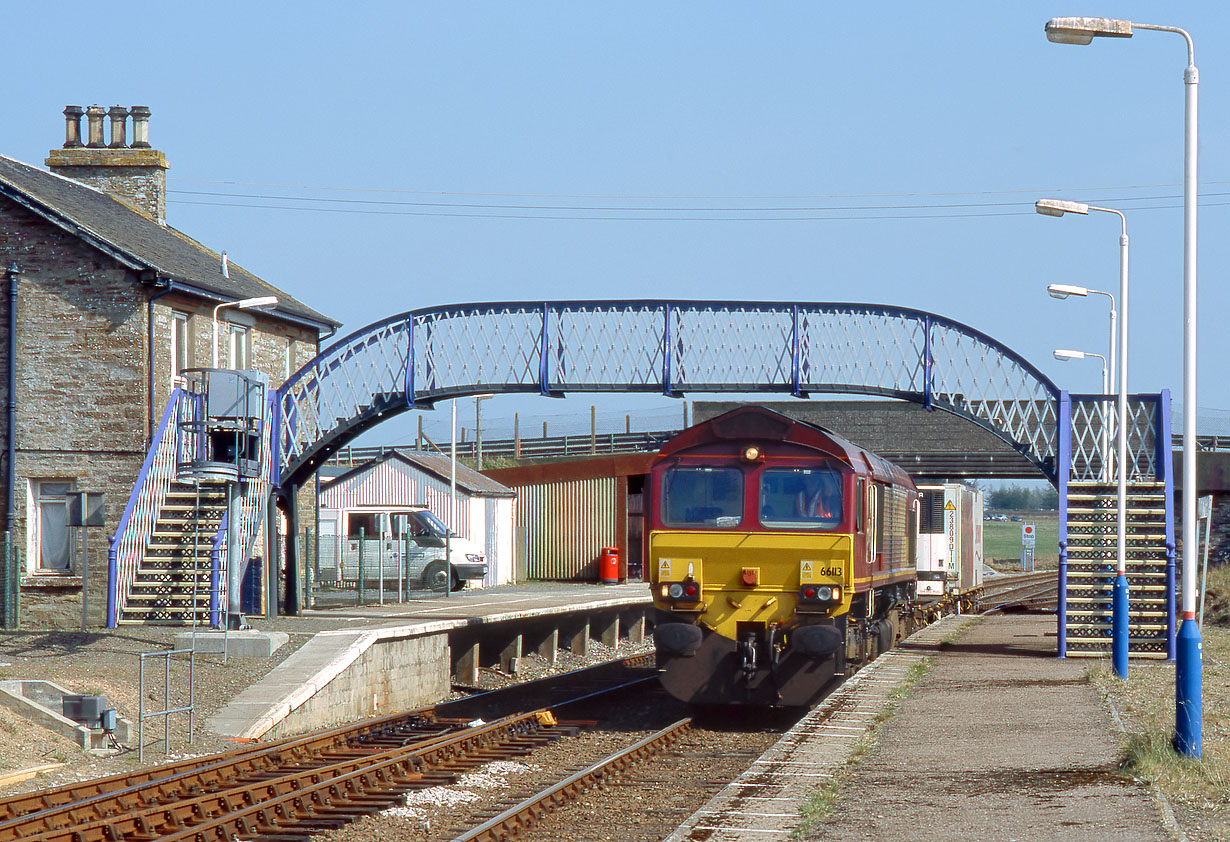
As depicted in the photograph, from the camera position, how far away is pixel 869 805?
382 inches

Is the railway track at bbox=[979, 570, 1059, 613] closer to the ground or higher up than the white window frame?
closer to the ground

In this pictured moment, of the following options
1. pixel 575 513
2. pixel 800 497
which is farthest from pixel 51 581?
pixel 575 513

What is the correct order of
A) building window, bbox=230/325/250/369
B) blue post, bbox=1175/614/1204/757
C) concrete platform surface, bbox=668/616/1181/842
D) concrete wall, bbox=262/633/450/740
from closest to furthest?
concrete platform surface, bbox=668/616/1181/842
blue post, bbox=1175/614/1204/757
concrete wall, bbox=262/633/450/740
building window, bbox=230/325/250/369

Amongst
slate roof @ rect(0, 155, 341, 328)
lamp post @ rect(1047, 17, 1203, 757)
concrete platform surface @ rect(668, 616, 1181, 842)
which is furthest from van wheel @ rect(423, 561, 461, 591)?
lamp post @ rect(1047, 17, 1203, 757)

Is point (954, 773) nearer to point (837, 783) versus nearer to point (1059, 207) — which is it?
point (837, 783)

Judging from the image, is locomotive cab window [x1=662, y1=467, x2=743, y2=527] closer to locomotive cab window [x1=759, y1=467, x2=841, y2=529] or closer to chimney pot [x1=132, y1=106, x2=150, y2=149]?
locomotive cab window [x1=759, y1=467, x2=841, y2=529]

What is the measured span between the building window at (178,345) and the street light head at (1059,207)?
1425 centimetres

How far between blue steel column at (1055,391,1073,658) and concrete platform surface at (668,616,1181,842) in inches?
152

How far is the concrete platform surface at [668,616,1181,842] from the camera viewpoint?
8867 mm

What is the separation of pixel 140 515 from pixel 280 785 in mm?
9503

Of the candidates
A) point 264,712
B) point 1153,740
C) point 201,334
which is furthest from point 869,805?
point 201,334

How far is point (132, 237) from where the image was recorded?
25.7 m

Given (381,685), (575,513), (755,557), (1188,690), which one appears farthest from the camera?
(575,513)

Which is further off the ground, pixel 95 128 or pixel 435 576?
pixel 95 128
